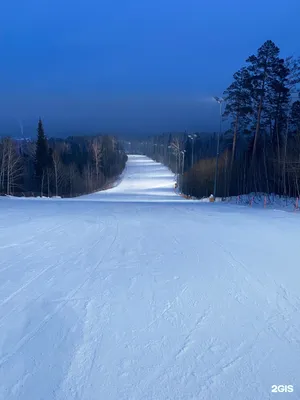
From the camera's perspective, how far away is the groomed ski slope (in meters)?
3.50

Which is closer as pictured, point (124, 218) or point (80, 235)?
point (80, 235)

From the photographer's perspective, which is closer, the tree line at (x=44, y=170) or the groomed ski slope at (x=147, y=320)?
the groomed ski slope at (x=147, y=320)

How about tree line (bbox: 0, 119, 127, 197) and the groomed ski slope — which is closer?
the groomed ski slope

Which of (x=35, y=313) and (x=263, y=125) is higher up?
(x=263, y=125)

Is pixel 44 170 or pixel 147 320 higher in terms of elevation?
pixel 44 170

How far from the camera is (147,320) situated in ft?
15.5

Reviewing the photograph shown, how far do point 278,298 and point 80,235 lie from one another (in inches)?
247

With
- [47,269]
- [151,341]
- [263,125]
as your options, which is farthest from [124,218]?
[263,125]

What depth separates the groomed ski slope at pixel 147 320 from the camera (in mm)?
3498

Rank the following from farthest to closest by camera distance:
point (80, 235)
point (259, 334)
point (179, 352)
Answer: point (80, 235) → point (259, 334) → point (179, 352)

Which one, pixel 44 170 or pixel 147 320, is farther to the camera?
pixel 44 170

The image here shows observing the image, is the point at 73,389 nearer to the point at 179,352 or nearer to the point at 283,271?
the point at 179,352

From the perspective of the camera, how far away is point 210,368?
373 centimetres

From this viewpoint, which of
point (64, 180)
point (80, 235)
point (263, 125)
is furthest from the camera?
point (64, 180)
